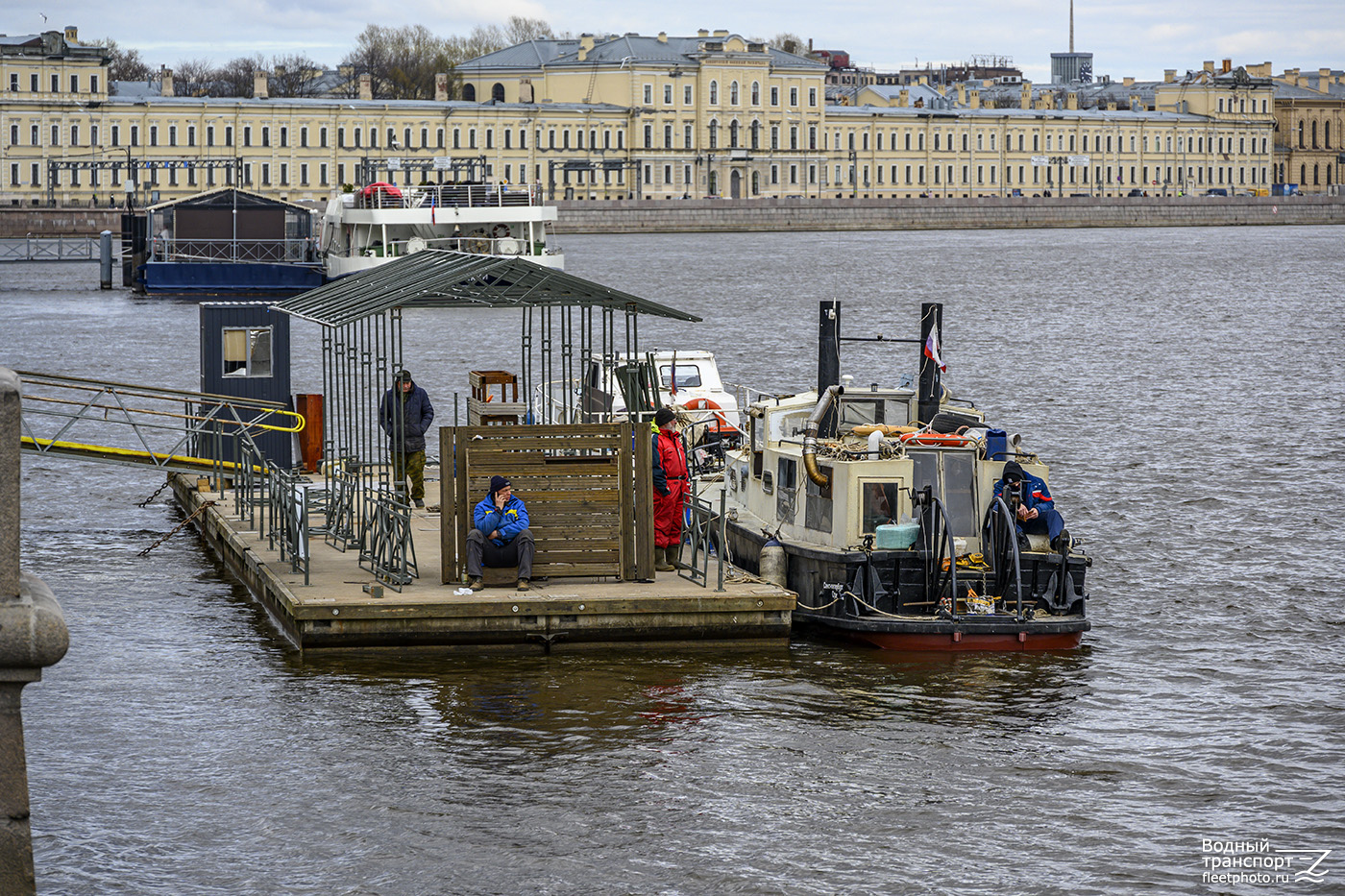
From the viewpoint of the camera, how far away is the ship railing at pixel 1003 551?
58.1 feet

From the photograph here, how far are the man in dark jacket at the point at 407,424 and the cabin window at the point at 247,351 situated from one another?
194 inches

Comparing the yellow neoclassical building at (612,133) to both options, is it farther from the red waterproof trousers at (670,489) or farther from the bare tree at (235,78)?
the red waterproof trousers at (670,489)

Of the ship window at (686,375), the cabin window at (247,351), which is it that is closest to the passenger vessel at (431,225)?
the ship window at (686,375)

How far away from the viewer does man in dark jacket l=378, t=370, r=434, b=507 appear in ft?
62.0

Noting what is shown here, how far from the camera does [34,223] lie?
115 m

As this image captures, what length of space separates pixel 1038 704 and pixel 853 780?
2.98 meters

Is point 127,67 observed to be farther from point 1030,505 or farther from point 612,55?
point 1030,505

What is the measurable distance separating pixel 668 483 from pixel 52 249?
10273cm

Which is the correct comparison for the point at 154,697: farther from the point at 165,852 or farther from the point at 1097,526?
the point at 1097,526

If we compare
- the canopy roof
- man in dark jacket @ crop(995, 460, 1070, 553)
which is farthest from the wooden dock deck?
the canopy roof

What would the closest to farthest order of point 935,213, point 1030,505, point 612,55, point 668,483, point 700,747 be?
1. point 700,747
2. point 668,483
3. point 1030,505
4. point 935,213
5. point 612,55

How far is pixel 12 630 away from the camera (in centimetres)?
739

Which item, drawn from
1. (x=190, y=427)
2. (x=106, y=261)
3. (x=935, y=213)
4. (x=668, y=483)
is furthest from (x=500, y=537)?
(x=935, y=213)

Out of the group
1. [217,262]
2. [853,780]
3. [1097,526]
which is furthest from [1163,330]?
[853,780]
